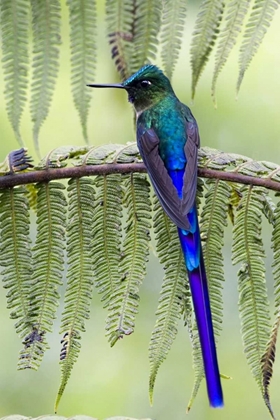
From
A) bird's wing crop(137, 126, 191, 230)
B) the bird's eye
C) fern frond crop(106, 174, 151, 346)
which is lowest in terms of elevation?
fern frond crop(106, 174, 151, 346)

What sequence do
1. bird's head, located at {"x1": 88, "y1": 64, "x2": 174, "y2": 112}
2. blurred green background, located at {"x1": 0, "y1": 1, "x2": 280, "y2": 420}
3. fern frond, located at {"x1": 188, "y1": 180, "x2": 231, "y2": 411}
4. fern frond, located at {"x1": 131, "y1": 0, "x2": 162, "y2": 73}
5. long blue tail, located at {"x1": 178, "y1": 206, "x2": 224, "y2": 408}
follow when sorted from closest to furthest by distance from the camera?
long blue tail, located at {"x1": 178, "y1": 206, "x2": 224, "y2": 408} → fern frond, located at {"x1": 188, "y1": 180, "x2": 231, "y2": 411} → fern frond, located at {"x1": 131, "y1": 0, "x2": 162, "y2": 73} → bird's head, located at {"x1": 88, "y1": 64, "x2": 174, "y2": 112} → blurred green background, located at {"x1": 0, "y1": 1, "x2": 280, "y2": 420}

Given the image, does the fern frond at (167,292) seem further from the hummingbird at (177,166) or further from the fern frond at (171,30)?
the fern frond at (171,30)

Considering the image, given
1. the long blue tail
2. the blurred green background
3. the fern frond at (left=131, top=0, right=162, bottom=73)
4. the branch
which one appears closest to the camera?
the long blue tail

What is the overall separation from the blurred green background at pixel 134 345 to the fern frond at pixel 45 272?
1371mm

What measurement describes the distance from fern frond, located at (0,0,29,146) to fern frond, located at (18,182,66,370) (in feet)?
0.63

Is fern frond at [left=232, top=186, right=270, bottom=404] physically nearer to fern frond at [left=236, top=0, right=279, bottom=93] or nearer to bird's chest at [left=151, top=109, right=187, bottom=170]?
bird's chest at [left=151, top=109, right=187, bottom=170]

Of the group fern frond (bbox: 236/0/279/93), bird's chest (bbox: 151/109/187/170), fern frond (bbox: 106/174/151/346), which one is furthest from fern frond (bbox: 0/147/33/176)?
fern frond (bbox: 236/0/279/93)

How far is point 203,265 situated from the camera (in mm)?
1633

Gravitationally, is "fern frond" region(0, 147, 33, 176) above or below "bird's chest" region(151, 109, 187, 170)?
above

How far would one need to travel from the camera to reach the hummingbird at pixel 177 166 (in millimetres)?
1560

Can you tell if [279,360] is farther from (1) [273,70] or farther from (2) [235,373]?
(1) [273,70]

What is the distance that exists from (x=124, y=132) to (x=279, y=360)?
4.33 feet

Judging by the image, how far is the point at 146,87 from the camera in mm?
2229

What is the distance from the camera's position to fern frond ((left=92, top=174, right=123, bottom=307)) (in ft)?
5.47
